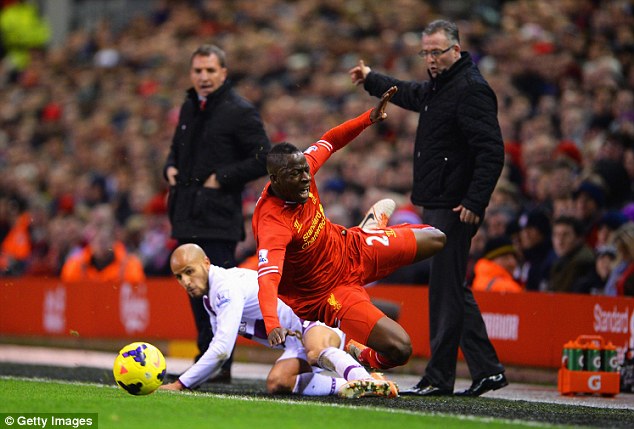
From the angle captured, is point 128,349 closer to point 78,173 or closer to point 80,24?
point 78,173

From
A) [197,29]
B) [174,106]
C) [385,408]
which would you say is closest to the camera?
[385,408]

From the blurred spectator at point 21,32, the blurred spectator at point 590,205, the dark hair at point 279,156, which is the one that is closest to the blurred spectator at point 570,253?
the blurred spectator at point 590,205

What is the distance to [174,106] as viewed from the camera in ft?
77.7

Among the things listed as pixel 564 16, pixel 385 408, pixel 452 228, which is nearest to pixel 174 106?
pixel 564 16

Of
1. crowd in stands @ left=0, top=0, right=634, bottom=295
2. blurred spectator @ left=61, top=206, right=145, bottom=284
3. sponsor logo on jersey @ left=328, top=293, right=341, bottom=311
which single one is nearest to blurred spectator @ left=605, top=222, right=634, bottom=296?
crowd in stands @ left=0, top=0, right=634, bottom=295

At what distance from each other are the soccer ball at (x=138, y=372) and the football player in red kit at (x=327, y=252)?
3.39ft

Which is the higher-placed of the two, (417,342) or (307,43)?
(307,43)

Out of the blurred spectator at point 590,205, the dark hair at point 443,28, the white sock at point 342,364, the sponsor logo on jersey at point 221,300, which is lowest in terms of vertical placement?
the white sock at point 342,364

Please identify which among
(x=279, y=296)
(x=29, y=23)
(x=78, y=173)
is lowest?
(x=279, y=296)

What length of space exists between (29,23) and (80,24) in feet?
4.46

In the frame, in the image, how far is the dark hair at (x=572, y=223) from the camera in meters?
12.1

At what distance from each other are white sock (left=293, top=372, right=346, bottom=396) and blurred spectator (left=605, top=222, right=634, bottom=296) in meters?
3.36

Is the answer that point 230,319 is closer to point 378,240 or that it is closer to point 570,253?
point 378,240
